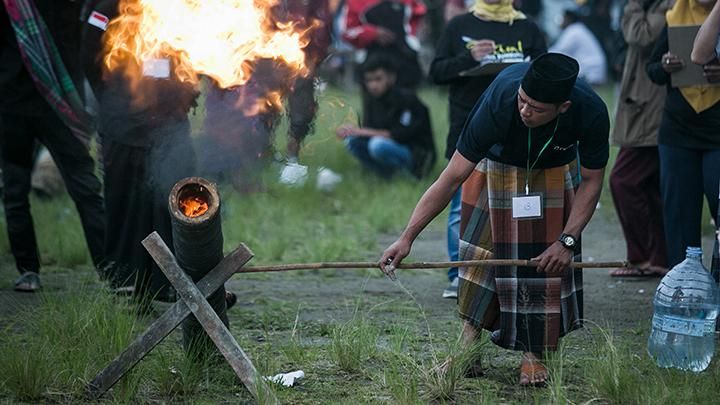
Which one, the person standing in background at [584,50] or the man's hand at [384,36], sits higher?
the man's hand at [384,36]

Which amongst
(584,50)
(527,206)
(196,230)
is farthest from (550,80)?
(584,50)

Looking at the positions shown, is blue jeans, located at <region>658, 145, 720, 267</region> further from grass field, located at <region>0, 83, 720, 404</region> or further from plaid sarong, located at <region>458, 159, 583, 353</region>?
plaid sarong, located at <region>458, 159, 583, 353</region>

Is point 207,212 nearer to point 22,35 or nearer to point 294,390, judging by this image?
point 294,390

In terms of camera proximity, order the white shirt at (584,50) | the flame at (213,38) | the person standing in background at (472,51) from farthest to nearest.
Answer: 1. the white shirt at (584,50)
2. the person standing in background at (472,51)
3. the flame at (213,38)

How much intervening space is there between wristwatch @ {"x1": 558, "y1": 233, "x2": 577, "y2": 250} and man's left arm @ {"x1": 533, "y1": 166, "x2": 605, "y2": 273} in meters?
A: 0.01

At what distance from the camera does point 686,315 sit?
5535 millimetres

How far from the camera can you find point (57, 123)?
7.09 metres

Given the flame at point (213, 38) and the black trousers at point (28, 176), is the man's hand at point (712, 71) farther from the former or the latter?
the black trousers at point (28, 176)

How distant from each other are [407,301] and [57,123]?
244cm

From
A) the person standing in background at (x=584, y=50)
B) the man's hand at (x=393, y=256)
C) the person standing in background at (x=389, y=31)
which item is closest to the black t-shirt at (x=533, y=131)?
the man's hand at (x=393, y=256)

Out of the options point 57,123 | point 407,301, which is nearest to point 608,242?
point 407,301

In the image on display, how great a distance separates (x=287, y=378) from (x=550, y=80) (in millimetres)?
1778

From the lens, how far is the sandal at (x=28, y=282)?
7.15 metres

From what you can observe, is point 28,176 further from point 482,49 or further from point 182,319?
point 482,49
